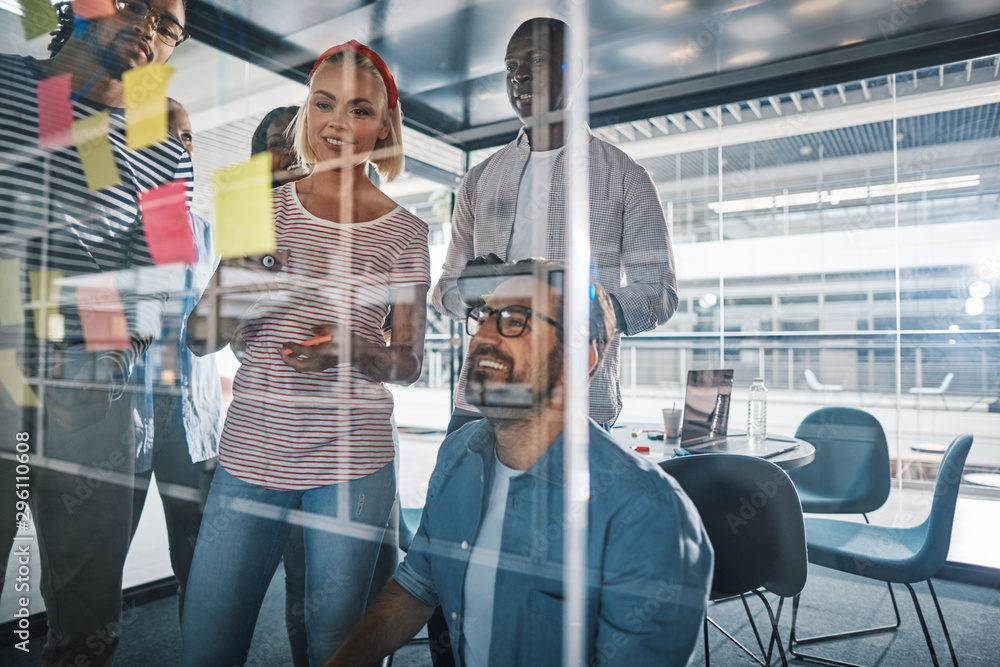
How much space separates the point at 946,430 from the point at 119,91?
15.6 feet

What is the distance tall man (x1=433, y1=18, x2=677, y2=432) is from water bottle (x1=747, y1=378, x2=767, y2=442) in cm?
123

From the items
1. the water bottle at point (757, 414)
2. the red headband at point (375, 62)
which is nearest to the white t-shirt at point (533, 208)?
the red headband at point (375, 62)

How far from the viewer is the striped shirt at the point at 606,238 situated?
5.05 ft

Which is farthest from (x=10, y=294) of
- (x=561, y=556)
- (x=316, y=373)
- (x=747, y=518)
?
(x=747, y=518)

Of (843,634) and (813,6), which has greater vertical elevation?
(813,6)

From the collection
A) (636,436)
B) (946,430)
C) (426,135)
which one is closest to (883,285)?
(946,430)

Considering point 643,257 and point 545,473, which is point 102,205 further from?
point 643,257

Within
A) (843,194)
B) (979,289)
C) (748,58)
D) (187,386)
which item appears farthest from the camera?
(843,194)

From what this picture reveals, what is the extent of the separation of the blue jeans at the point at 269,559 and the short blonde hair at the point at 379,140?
0.74 meters

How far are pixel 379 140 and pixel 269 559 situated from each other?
0.98 meters

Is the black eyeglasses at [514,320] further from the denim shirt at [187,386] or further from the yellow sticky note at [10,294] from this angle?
the yellow sticky note at [10,294]

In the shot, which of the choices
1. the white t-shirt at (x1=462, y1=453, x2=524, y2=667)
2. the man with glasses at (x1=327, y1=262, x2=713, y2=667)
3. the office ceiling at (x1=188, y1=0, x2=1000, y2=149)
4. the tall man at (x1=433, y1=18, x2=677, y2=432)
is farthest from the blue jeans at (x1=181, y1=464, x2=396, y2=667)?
the office ceiling at (x1=188, y1=0, x2=1000, y2=149)

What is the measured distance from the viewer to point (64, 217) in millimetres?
1453

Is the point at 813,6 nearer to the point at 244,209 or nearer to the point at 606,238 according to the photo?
the point at 606,238
